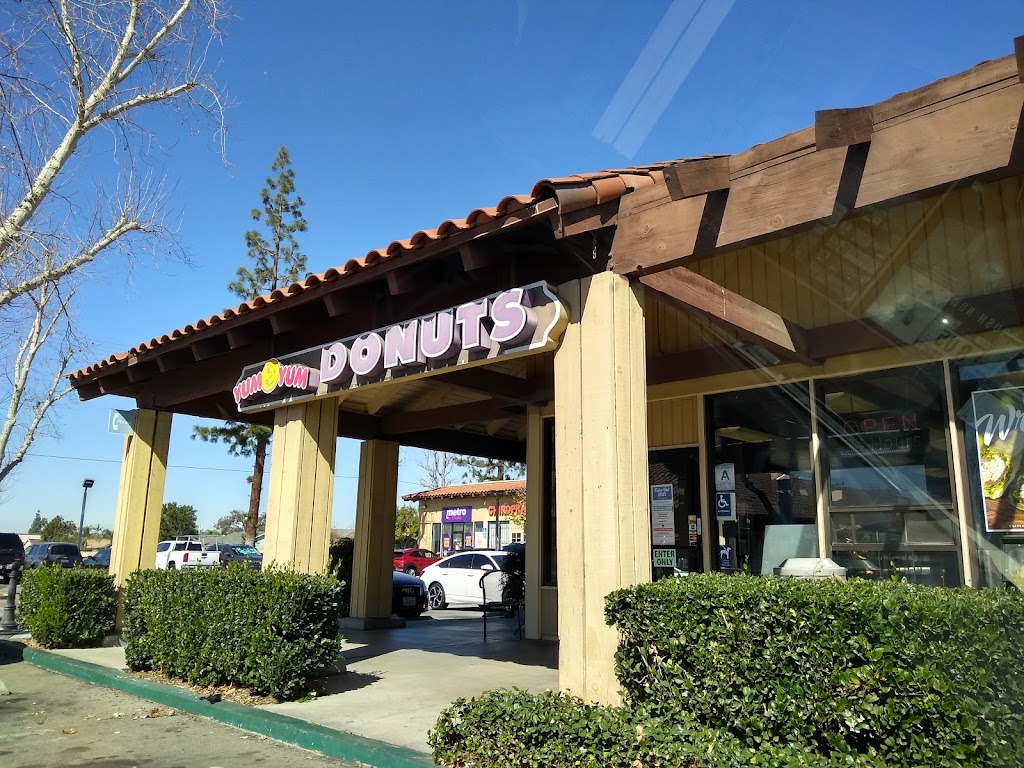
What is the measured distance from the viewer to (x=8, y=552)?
25.3m

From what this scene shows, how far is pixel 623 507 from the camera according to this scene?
16.0 ft

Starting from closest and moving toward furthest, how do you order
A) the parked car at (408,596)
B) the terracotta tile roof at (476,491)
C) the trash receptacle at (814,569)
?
1. the trash receptacle at (814,569)
2. the parked car at (408,596)
3. the terracotta tile roof at (476,491)

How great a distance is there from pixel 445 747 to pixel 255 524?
27.8 metres

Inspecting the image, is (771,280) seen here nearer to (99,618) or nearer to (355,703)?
(355,703)

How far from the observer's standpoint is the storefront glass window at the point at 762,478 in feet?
25.4

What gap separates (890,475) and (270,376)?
20.6 ft

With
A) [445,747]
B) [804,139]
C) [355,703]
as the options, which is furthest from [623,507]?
[355,703]

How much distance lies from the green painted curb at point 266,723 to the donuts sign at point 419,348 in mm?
2809

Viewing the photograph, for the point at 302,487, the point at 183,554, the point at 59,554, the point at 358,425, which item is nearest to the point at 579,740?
the point at 302,487

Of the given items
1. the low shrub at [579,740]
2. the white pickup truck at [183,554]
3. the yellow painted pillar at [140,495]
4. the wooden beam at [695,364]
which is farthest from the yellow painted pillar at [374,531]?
the white pickup truck at [183,554]

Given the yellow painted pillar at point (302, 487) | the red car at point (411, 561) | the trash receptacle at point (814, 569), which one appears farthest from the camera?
the red car at point (411, 561)

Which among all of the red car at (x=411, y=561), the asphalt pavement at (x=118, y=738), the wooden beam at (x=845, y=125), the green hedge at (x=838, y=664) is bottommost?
the asphalt pavement at (x=118, y=738)

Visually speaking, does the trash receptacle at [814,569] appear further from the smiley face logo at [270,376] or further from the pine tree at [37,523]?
the pine tree at [37,523]

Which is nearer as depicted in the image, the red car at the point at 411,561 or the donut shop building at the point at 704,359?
the donut shop building at the point at 704,359
